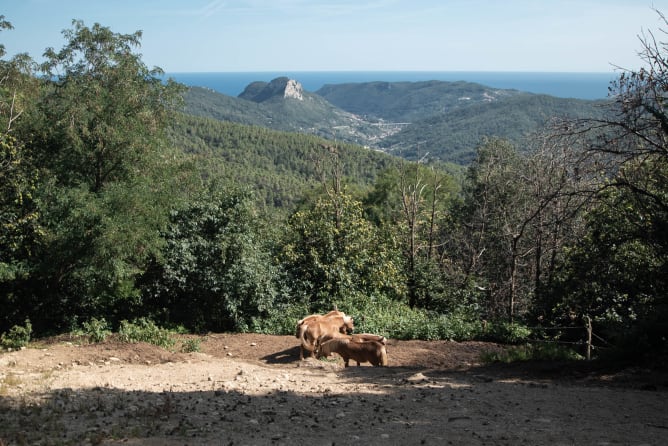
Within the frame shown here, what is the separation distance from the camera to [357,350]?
469 inches

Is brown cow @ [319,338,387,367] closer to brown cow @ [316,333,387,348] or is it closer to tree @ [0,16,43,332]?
brown cow @ [316,333,387,348]

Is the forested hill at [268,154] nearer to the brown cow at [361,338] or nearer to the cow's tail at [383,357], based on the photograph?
the brown cow at [361,338]

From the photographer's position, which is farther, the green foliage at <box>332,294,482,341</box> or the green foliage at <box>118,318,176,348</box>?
the green foliage at <box>332,294,482,341</box>

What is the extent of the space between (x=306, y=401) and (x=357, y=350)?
3621 millimetres

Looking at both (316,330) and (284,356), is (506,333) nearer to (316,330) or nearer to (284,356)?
(316,330)

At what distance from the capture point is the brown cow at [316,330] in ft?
40.5

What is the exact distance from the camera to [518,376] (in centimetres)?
1041

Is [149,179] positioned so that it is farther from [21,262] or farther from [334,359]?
[334,359]

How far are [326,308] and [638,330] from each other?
9808 millimetres

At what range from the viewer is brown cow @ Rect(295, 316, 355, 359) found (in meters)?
12.4

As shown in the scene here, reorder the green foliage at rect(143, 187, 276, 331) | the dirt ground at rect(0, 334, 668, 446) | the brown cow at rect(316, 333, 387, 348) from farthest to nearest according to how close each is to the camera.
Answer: the green foliage at rect(143, 187, 276, 331)
the brown cow at rect(316, 333, 387, 348)
the dirt ground at rect(0, 334, 668, 446)

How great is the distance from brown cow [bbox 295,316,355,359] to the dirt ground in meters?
0.52

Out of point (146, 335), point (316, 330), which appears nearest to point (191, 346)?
point (146, 335)

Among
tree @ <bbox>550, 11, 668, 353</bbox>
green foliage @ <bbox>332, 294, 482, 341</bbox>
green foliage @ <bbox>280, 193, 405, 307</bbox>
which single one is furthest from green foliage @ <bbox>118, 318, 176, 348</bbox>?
tree @ <bbox>550, 11, 668, 353</bbox>
